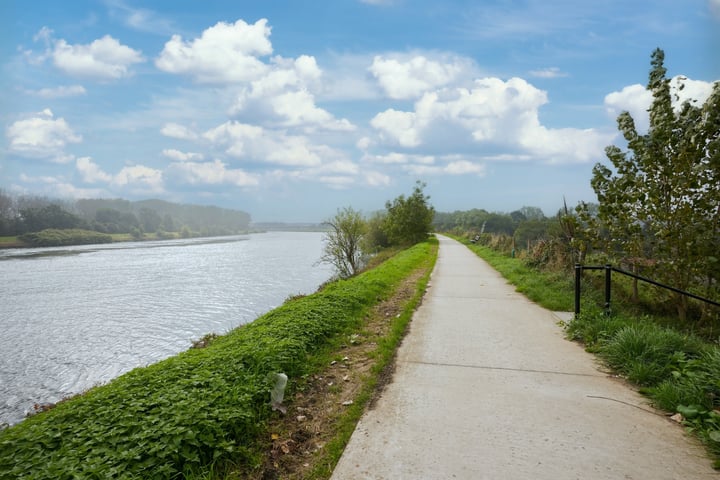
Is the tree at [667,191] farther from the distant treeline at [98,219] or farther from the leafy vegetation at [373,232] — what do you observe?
the distant treeline at [98,219]

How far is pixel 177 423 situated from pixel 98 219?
114m

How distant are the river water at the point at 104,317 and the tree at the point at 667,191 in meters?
12.1

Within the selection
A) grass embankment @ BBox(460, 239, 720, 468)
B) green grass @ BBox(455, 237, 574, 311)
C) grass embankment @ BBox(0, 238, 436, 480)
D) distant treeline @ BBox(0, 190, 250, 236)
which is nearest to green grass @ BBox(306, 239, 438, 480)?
grass embankment @ BBox(0, 238, 436, 480)

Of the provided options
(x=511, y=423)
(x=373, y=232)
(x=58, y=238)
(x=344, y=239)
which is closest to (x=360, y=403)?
(x=511, y=423)

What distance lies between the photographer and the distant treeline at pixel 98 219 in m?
61.5

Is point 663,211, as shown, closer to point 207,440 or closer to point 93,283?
point 207,440

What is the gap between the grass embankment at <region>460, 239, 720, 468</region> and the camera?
342 cm

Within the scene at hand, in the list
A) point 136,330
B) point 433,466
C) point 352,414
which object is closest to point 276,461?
point 352,414

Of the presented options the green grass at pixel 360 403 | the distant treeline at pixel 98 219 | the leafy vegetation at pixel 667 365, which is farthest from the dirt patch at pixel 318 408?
the distant treeline at pixel 98 219

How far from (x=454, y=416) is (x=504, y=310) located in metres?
5.07

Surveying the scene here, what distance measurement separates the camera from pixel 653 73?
278 inches

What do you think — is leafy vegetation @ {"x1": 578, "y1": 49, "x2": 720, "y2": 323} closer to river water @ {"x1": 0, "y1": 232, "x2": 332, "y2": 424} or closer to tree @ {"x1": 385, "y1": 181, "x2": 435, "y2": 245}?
river water @ {"x1": 0, "y1": 232, "x2": 332, "y2": 424}

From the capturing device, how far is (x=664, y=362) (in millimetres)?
4539

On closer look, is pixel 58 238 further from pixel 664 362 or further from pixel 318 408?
pixel 664 362
